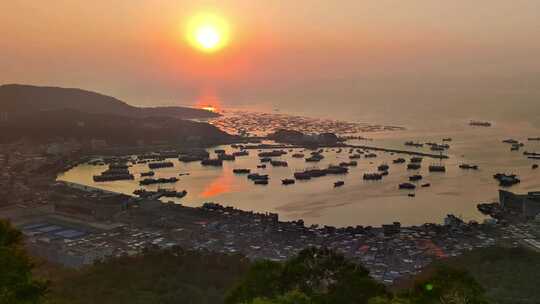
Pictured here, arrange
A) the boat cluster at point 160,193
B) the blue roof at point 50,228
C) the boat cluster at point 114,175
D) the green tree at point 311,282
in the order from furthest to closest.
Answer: the boat cluster at point 114,175
the boat cluster at point 160,193
the blue roof at point 50,228
the green tree at point 311,282

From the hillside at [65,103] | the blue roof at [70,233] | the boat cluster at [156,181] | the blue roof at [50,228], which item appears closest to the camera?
the blue roof at [70,233]

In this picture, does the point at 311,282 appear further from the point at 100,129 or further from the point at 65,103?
the point at 65,103

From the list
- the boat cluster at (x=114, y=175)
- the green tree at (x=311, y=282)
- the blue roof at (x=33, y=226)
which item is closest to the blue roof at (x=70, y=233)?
the blue roof at (x=33, y=226)

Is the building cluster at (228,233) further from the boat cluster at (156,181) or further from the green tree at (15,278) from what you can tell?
the green tree at (15,278)

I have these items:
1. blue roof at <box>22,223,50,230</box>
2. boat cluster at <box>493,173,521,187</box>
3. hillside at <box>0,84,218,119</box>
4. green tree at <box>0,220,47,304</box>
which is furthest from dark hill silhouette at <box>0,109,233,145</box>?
green tree at <box>0,220,47,304</box>

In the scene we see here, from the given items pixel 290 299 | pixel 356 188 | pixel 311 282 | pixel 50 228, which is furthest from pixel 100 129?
pixel 290 299

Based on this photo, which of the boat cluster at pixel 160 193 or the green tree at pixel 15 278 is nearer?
the green tree at pixel 15 278
